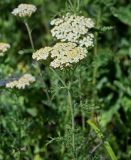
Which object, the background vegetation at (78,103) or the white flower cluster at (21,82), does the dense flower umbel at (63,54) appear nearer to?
the background vegetation at (78,103)

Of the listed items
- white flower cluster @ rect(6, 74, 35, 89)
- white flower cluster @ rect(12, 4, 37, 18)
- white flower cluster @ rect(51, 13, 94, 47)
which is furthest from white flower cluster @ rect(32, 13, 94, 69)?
white flower cluster @ rect(6, 74, 35, 89)

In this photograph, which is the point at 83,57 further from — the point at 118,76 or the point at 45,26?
the point at 45,26

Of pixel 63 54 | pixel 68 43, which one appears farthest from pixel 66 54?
pixel 68 43

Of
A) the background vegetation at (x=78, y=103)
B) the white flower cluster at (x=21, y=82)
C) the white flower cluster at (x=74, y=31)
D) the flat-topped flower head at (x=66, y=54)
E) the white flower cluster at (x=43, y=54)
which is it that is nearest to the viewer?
the flat-topped flower head at (x=66, y=54)

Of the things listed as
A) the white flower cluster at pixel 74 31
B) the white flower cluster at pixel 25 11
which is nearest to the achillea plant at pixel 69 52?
the white flower cluster at pixel 74 31

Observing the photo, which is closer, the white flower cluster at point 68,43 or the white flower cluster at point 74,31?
the white flower cluster at point 68,43

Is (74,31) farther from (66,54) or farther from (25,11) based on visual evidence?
(25,11)

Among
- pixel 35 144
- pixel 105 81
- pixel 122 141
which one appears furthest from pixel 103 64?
pixel 35 144

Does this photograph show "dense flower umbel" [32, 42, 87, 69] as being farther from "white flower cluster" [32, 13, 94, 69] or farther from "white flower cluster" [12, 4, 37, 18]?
"white flower cluster" [12, 4, 37, 18]
